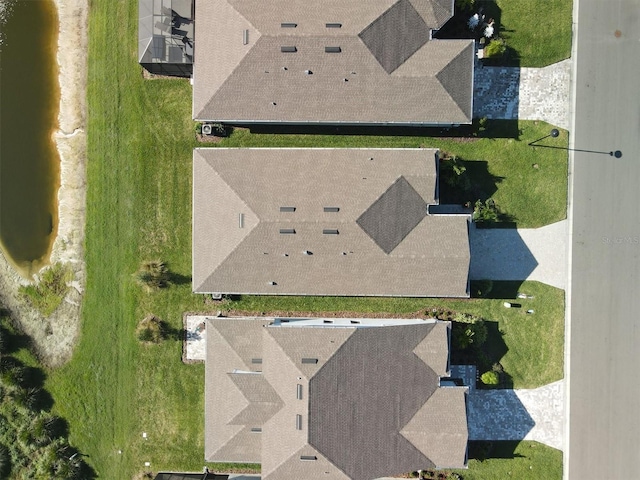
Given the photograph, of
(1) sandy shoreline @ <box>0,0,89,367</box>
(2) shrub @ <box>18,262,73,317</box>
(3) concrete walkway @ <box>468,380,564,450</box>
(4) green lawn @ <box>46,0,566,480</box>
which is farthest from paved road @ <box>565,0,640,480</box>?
(2) shrub @ <box>18,262,73,317</box>

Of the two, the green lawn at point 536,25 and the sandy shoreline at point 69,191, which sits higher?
the green lawn at point 536,25

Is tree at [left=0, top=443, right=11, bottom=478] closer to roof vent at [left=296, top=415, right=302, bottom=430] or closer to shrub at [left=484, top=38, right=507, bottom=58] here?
roof vent at [left=296, top=415, right=302, bottom=430]

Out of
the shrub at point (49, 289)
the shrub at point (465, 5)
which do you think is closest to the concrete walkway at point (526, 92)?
the shrub at point (465, 5)

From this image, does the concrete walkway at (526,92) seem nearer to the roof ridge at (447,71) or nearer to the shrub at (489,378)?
the roof ridge at (447,71)

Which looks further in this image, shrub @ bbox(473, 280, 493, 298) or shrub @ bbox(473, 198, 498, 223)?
shrub @ bbox(473, 280, 493, 298)

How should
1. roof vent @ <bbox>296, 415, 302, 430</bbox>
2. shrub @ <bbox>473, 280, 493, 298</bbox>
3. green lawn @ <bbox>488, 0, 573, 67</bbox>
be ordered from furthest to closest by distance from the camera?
green lawn @ <bbox>488, 0, 573, 67</bbox>, shrub @ <bbox>473, 280, 493, 298</bbox>, roof vent @ <bbox>296, 415, 302, 430</bbox>

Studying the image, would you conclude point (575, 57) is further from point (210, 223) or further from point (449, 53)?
point (210, 223)

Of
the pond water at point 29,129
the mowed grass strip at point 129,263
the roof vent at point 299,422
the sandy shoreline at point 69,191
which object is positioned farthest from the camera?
the pond water at point 29,129
